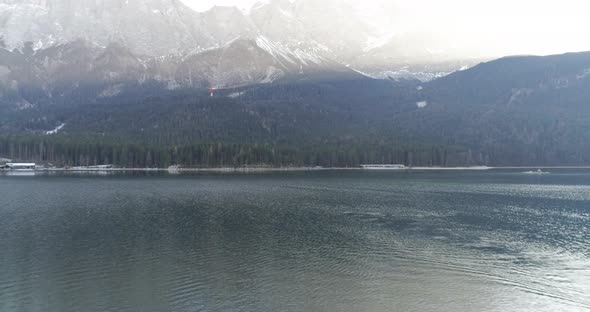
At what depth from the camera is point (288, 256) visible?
51.0m

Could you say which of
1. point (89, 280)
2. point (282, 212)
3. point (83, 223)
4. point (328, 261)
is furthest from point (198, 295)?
point (282, 212)

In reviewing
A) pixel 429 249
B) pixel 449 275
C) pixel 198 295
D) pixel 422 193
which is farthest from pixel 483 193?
pixel 198 295

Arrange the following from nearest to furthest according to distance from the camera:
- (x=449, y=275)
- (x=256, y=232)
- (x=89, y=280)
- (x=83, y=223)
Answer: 1. (x=89, y=280)
2. (x=449, y=275)
3. (x=256, y=232)
4. (x=83, y=223)

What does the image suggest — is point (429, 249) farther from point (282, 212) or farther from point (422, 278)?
point (282, 212)

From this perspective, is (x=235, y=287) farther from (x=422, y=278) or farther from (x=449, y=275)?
(x=449, y=275)

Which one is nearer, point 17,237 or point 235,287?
point 235,287

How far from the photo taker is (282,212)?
8275 centimetres

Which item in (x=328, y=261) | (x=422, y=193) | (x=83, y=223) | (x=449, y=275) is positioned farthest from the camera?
(x=422, y=193)

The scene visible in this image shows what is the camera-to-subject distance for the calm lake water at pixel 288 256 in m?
37.4

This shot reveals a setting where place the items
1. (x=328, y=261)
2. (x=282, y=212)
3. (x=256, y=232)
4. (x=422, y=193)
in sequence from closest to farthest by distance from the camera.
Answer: (x=328, y=261)
(x=256, y=232)
(x=282, y=212)
(x=422, y=193)

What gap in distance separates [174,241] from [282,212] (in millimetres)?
27960

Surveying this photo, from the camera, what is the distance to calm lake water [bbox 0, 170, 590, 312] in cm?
3741

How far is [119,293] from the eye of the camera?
3775 cm

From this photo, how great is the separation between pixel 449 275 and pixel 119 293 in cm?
2796
